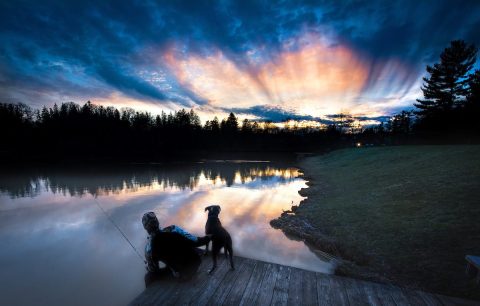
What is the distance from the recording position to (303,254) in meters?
8.98

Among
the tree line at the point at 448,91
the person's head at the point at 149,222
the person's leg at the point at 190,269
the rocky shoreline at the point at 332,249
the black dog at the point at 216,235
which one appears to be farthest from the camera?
the tree line at the point at 448,91

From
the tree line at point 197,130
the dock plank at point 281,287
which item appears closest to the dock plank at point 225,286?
the dock plank at point 281,287

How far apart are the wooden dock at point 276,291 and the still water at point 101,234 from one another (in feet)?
9.13

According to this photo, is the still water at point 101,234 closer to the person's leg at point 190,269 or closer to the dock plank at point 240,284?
the person's leg at point 190,269

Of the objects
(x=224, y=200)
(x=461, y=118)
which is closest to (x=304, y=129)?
(x=461, y=118)

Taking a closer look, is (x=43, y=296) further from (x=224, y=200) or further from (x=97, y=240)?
(x=224, y=200)

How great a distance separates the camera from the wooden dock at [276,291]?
4.56 metres

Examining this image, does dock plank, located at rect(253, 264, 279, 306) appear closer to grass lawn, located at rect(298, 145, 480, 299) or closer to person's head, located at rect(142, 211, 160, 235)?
person's head, located at rect(142, 211, 160, 235)

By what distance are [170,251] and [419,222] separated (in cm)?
941

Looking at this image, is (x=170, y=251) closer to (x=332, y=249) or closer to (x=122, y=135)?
(x=332, y=249)

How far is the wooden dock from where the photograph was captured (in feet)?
15.0

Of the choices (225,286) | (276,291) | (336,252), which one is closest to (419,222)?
(336,252)

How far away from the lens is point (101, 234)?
1165 cm

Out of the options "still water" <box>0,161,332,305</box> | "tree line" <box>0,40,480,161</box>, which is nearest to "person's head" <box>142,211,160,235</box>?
"still water" <box>0,161,332,305</box>
